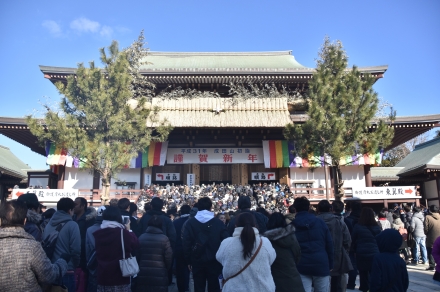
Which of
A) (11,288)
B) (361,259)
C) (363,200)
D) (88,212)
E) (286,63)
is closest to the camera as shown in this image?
(11,288)

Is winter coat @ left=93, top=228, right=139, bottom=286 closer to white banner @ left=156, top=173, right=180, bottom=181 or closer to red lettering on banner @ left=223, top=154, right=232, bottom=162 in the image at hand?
red lettering on banner @ left=223, top=154, right=232, bottom=162

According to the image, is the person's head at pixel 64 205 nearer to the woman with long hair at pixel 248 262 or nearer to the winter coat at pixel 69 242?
the winter coat at pixel 69 242

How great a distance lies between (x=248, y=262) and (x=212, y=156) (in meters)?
13.4

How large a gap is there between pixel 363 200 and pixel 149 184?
9.73 meters

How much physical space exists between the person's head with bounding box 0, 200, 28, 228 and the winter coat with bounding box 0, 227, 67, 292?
1.8 inches

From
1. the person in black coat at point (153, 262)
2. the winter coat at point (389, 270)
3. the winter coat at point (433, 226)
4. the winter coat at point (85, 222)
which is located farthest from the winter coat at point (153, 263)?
the winter coat at point (433, 226)

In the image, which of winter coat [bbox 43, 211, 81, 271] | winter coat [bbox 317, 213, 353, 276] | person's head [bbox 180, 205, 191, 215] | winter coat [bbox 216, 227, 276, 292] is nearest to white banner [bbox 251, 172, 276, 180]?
person's head [bbox 180, 205, 191, 215]

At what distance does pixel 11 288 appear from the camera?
264 cm

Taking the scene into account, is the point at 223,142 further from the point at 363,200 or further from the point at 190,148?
the point at 363,200

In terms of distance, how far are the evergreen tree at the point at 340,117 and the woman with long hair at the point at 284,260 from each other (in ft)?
30.0

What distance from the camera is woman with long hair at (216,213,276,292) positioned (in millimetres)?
3051

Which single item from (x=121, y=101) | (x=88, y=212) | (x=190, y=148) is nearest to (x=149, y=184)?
(x=190, y=148)

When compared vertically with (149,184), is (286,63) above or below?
above

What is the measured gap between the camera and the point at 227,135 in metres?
16.6
